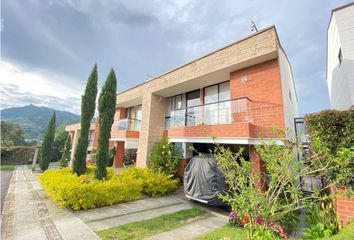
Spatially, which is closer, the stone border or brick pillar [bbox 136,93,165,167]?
the stone border

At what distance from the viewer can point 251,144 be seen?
8.32 m

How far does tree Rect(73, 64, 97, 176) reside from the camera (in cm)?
1082

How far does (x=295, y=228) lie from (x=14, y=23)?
13098mm

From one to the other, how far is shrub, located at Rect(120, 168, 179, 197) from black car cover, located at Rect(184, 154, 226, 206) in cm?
185

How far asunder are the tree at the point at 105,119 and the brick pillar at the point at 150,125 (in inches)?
146

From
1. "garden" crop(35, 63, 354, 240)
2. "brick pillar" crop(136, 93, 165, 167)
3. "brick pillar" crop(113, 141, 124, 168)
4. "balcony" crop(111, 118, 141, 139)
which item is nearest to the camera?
"garden" crop(35, 63, 354, 240)

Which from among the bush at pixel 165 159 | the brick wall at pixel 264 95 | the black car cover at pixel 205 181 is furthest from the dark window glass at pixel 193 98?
the black car cover at pixel 205 181

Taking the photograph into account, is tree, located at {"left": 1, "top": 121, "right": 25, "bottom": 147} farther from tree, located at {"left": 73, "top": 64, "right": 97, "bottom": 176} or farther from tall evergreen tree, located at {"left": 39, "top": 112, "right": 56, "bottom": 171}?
tree, located at {"left": 73, "top": 64, "right": 97, "bottom": 176}

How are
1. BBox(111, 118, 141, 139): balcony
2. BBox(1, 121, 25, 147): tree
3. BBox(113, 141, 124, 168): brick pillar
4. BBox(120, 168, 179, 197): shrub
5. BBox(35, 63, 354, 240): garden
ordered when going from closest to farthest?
1. BBox(35, 63, 354, 240): garden
2. BBox(120, 168, 179, 197): shrub
3. BBox(111, 118, 141, 139): balcony
4. BBox(113, 141, 124, 168): brick pillar
5. BBox(1, 121, 25, 147): tree

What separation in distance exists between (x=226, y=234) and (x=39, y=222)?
6.21 meters

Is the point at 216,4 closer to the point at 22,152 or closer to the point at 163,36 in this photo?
the point at 163,36

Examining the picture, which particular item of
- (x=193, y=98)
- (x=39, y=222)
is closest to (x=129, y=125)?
(x=193, y=98)

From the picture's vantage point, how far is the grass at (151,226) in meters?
5.16

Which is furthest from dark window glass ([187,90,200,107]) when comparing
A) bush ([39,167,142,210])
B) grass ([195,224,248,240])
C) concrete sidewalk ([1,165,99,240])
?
concrete sidewalk ([1,165,99,240])
